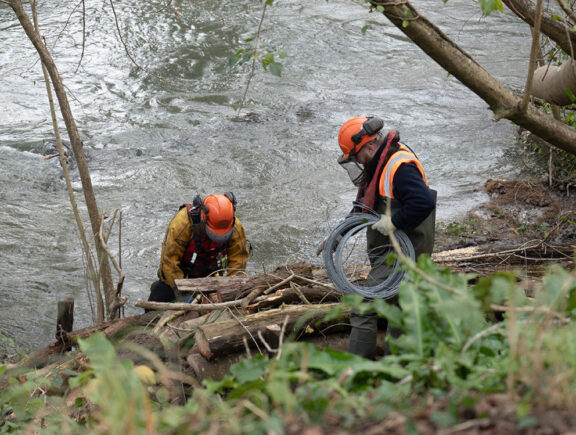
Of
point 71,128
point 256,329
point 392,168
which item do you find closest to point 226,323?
point 256,329

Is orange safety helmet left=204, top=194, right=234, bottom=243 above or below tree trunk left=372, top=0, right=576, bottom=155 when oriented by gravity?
below

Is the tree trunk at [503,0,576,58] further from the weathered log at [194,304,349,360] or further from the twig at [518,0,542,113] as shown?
the weathered log at [194,304,349,360]

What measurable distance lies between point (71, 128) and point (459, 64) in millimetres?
3584

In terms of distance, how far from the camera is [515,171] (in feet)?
35.2

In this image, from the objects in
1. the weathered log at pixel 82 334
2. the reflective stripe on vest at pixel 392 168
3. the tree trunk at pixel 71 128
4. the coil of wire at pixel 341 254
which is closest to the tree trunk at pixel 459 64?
the reflective stripe on vest at pixel 392 168

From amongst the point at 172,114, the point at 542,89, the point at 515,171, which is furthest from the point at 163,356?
the point at 172,114

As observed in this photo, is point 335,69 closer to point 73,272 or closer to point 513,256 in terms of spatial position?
point 73,272

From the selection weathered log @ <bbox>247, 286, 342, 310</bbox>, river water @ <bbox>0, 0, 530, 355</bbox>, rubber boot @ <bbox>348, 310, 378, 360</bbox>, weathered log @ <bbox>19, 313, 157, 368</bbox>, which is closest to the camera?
rubber boot @ <bbox>348, 310, 378, 360</bbox>

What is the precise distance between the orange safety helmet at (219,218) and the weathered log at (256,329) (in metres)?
1.28

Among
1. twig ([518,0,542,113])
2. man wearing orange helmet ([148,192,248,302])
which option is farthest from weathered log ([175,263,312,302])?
twig ([518,0,542,113])

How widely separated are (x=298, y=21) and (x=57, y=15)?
6.69 m

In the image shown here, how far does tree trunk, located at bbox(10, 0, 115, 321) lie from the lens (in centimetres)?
567

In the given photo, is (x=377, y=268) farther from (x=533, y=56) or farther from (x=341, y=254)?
(x=533, y=56)

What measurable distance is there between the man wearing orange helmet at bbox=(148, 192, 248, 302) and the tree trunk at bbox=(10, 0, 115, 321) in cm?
57
